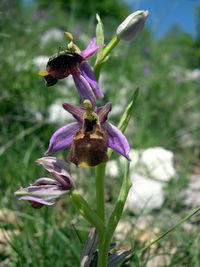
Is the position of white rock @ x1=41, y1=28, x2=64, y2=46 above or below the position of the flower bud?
above

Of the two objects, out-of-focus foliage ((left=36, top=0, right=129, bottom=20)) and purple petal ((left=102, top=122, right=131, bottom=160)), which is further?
out-of-focus foliage ((left=36, top=0, right=129, bottom=20))

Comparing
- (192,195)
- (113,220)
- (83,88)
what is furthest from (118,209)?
(192,195)

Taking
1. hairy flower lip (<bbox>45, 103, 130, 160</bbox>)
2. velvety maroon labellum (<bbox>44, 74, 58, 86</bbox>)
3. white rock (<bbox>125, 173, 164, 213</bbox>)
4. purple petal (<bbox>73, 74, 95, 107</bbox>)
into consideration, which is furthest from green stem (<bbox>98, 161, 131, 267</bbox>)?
white rock (<bbox>125, 173, 164, 213</bbox>)

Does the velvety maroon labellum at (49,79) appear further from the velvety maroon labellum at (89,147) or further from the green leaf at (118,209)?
the green leaf at (118,209)

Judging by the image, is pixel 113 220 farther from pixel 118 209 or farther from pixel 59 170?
pixel 59 170

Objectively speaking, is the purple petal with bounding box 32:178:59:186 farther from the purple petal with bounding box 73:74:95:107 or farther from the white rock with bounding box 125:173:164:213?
the white rock with bounding box 125:173:164:213

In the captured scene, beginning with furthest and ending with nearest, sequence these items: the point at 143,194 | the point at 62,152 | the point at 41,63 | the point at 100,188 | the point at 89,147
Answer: the point at 41,63, the point at 143,194, the point at 62,152, the point at 100,188, the point at 89,147

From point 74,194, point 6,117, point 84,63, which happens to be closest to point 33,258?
point 74,194
